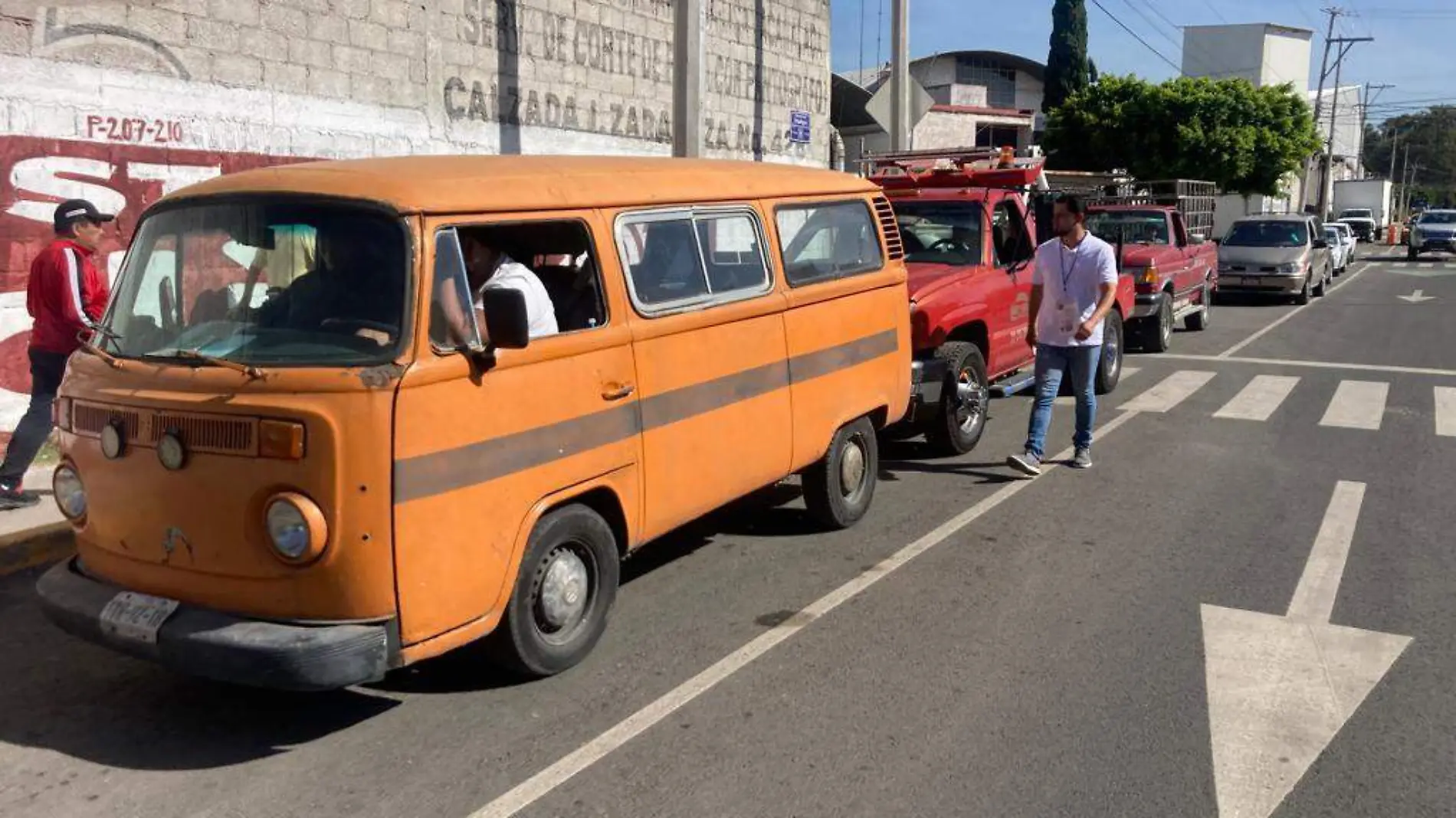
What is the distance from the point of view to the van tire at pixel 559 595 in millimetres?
4543

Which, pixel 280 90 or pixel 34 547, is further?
pixel 280 90

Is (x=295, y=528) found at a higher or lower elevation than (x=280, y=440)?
lower

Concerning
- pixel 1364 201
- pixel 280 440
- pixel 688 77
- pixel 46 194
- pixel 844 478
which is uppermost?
pixel 688 77

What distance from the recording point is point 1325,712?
177 inches

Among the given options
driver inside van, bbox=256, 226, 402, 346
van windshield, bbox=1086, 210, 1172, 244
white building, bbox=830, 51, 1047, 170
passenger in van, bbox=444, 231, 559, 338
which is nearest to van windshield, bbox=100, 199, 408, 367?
driver inside van, bbox=256, 226, 402, 346

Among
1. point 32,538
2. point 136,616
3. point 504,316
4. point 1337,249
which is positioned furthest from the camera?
point 1337,249

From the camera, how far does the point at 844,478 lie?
6957 millimetres

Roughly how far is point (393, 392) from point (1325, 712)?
3.75 metres

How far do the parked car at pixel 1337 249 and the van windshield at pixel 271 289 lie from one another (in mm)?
32242

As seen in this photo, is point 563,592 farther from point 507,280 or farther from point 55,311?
point 55,311

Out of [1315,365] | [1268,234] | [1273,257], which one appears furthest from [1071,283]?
[1268,234]

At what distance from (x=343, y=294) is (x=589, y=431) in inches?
44.3

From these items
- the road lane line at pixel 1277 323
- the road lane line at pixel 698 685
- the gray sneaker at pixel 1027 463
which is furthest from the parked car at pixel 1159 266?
the road lane line at pixel 698 685

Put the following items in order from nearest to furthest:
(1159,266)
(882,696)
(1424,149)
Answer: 1. (882,696)
2. (1159,266)
3. (1424,149)
